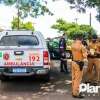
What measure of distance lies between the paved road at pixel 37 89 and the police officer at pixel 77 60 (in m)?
0.27

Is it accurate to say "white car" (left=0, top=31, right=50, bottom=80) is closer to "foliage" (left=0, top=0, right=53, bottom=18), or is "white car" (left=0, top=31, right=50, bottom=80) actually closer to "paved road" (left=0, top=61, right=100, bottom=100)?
"paved road" (left=0, top=61, right=100, bottom=100)

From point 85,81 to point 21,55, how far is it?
2.11 metres

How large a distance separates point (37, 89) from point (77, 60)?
2073 millimetres

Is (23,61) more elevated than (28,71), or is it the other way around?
(23,61)

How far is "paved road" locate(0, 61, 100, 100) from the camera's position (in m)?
10.2

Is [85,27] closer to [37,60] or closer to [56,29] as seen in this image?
[56,29]

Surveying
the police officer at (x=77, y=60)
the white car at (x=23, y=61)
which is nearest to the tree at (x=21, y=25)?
the white car at (x=23, y=61)

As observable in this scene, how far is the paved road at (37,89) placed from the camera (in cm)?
1020

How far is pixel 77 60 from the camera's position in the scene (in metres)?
9.95

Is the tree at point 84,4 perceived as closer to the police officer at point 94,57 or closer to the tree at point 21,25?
the police officer at point 94,57

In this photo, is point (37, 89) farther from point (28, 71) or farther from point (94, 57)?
point (94, 57)

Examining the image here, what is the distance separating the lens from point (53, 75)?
14625mm

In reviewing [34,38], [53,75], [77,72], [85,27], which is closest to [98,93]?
[77,72]

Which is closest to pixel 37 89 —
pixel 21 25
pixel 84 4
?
pixel 84 4
